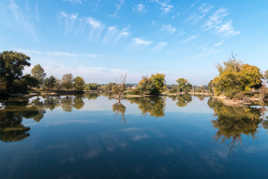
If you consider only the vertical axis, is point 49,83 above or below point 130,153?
above

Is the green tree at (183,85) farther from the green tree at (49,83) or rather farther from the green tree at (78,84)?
the green tree at (49,83)

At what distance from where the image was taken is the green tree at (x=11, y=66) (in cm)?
4234

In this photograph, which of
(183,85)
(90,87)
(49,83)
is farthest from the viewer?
(90,87)

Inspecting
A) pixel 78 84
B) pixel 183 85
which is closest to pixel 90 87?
pixel 78 84

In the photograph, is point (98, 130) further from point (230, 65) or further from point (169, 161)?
point (230, 65)

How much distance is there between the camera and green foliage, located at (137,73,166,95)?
57.5 meters

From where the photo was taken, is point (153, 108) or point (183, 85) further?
point (183, 85)

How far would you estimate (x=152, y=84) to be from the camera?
58.3 metres

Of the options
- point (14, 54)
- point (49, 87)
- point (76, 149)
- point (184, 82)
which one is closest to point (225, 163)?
point (76, 149)

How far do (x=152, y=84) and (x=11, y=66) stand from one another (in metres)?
48.1

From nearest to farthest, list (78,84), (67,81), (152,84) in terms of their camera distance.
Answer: (152,84)
(67,81)
(78,84)

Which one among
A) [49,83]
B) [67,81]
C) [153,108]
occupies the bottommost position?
[153,108]

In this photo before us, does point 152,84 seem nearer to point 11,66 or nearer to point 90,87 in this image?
point 11,66

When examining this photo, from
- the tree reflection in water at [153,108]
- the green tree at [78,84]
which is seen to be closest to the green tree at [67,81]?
the green tree at [78,84]
